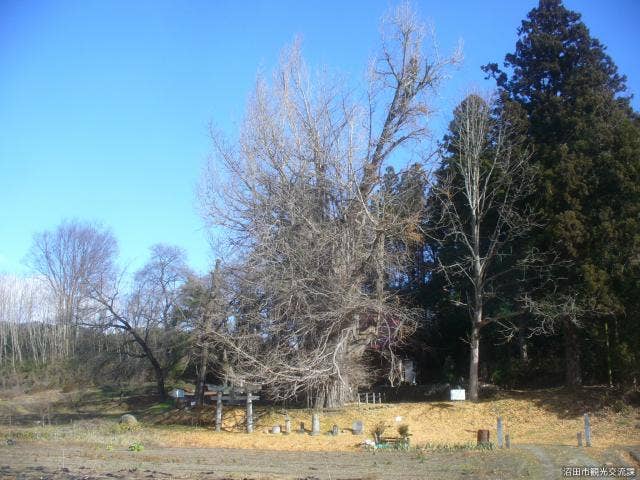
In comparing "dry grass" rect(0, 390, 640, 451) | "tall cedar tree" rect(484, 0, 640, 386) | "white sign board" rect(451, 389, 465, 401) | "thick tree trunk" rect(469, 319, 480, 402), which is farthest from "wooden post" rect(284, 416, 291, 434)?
"tall cedar tree" rect(484, 0, 640, 386)

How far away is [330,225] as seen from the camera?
2478cm

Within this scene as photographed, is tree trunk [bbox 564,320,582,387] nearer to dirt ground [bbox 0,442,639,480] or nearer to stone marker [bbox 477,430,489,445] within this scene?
dirt ground [bbox 0,442,639,480]

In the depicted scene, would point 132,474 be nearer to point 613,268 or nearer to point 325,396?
point 325,396

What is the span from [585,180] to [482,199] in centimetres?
518

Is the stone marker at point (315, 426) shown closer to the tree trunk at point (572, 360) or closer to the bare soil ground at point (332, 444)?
the bare soil ground at point (332, 444)

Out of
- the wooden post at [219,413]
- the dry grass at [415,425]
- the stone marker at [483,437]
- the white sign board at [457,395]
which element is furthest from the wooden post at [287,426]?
the stone marker at [483,437]

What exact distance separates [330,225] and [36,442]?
13585mm

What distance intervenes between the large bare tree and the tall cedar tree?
107 centimetres

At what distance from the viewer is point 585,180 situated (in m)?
23.8

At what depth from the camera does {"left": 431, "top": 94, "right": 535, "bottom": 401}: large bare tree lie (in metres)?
25.5

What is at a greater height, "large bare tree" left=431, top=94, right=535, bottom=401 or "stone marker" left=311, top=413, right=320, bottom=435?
"large bare tree" left=431, top=94, right=535, bottom=401

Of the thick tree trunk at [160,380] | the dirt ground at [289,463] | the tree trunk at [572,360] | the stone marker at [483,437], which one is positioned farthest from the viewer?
the thick tree trunk at [160,380]

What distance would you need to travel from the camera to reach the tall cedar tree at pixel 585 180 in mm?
22312

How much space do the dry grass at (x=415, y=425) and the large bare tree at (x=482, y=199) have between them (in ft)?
8.22
